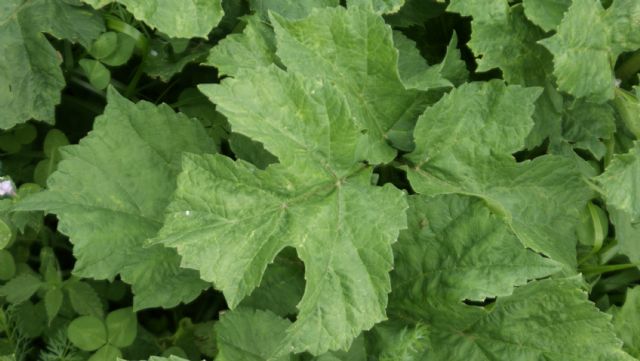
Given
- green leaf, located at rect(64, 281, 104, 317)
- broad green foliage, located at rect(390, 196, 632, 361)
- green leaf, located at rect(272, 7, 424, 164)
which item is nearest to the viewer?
broad green foliage, located at rect(390, 196, 632, 361)

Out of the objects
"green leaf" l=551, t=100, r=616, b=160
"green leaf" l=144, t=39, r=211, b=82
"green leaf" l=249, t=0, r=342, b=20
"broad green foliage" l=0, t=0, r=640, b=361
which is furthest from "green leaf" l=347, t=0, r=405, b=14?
"green leaf" l=551, t=100, r=616, b=160

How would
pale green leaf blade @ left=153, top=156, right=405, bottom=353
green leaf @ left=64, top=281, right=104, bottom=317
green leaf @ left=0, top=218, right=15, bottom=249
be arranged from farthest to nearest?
1. green leaf @ left=64, top=281, right=104, bottom=317
2. green leaf @ left=0, top=218, right=15, bottom=249
3. pale green leaf blade @ left=153, top=156, right=405, bottom=353

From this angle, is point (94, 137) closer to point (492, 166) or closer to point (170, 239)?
Result: point (170, 239)

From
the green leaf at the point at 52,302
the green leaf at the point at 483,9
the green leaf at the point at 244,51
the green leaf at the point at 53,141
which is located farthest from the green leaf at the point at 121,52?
the green leaf at the point at 483,9

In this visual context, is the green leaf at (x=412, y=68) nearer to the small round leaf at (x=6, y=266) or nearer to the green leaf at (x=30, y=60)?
the green leaf at (x=30, y=60)

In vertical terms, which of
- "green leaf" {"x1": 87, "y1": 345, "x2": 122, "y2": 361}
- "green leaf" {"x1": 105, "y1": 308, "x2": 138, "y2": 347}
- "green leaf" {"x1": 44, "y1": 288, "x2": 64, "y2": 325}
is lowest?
"green leaf" {"x1": 87, "y1": 345, "x2": 122, "y2": 361}

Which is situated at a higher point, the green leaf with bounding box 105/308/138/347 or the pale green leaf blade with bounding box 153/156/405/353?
the pale green leaf blade with bounding box 153/156/405/353

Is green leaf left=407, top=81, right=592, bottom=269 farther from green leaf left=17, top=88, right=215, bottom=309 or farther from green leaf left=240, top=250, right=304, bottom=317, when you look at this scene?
green leaf left=17, top=88, right=215, bottom=309
